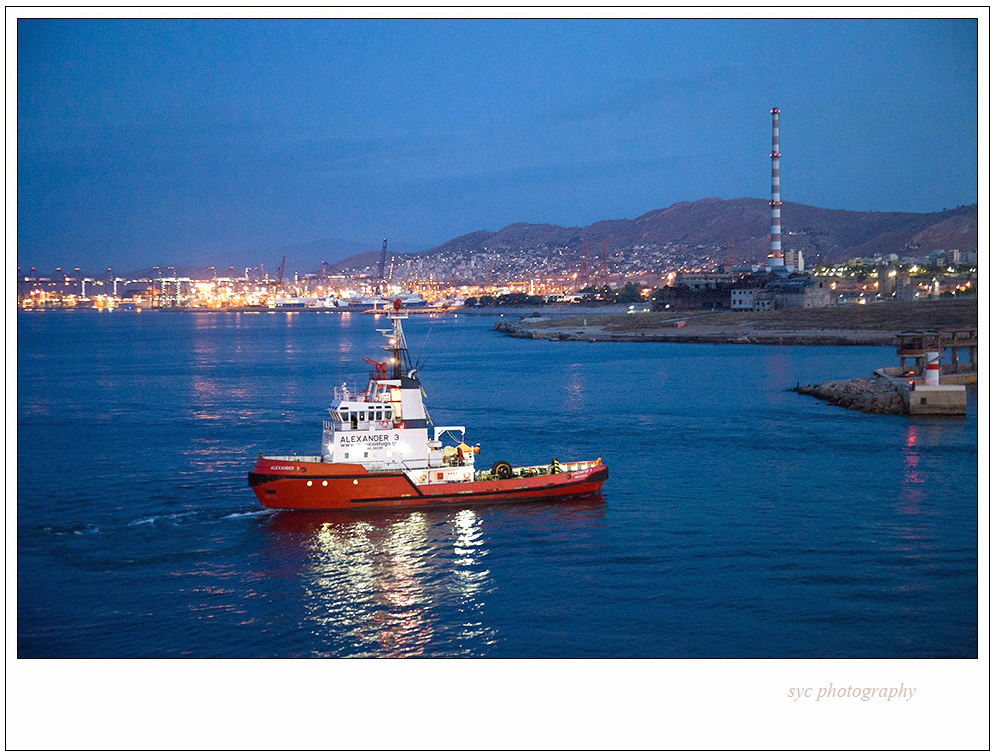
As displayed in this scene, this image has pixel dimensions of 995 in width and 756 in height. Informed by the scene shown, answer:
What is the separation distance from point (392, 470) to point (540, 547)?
112 inches

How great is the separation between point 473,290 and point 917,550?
154m

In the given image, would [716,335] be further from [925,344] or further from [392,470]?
[392,470]

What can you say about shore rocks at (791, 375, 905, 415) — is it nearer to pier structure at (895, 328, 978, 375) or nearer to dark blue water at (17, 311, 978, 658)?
dark blue water at (17, 311, 978, 658)

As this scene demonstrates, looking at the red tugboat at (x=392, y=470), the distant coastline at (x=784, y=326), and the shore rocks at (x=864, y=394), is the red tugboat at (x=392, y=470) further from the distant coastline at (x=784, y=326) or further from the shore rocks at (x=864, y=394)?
the distant coastline at (x=784, y=326)

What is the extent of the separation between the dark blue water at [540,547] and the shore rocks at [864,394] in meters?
0.76

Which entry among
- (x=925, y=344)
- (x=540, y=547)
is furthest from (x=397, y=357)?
(x=925, y=344)

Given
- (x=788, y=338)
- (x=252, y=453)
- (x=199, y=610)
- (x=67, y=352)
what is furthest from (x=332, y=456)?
(x=67, y=352)

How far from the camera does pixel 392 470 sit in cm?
1354

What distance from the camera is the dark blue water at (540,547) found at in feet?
29.0

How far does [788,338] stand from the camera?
49.7 m

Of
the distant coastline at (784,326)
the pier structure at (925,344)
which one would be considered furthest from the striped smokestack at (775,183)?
the pier structure at (925,344)

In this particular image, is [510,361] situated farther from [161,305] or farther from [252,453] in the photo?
[161,305]

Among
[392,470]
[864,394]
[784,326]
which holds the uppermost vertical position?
[784,326]
